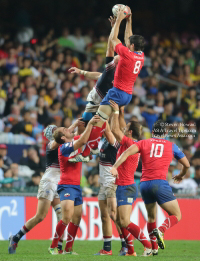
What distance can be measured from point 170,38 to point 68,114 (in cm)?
652

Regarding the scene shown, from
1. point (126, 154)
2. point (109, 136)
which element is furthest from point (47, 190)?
point (126, 154)

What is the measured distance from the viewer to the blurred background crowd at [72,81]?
13734 millimetres

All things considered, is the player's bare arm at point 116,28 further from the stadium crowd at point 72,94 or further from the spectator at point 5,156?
the spectator at point 5,156

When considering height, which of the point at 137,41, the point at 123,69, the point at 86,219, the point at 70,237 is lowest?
the point at 86,219

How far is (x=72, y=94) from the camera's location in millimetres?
16078

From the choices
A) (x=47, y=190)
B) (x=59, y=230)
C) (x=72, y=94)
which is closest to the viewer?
(x=59, y=230)

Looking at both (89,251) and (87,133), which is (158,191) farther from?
(89,251)

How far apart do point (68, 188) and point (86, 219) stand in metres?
3.86

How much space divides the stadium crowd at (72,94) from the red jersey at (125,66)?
15.5ft

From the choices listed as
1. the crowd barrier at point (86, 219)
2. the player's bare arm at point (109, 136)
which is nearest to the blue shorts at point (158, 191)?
the player's bare arm at point (109, 136)

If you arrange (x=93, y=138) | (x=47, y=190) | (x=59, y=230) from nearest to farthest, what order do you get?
1. (x=93, y=138)
2. (x=59, y=230)
3. (x=47, y=190)

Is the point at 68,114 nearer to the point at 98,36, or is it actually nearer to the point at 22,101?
the point at 22,101

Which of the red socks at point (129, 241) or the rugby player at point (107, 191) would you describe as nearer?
the red socks at point (129, 241)

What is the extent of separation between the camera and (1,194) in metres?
12.8
